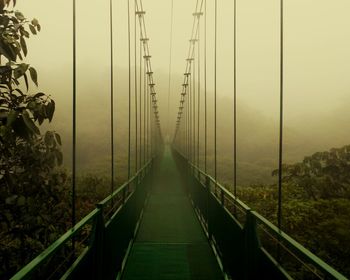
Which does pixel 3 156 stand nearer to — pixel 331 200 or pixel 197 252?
pixel 197 252

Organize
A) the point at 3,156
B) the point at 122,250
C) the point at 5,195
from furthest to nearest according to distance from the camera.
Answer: the point at 122,250
the point at 3,156
the point at 5,195

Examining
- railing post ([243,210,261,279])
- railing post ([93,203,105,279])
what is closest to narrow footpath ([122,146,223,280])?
railing post ([93,203,105,279])

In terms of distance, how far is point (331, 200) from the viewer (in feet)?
19.4

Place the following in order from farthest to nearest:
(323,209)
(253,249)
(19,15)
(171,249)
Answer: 1. (323,209)
2. (171,249)
3. (253,249)
4. (19,15)

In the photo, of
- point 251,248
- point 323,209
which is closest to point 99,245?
point 251,248

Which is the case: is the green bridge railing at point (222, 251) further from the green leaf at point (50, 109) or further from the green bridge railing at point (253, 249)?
the green leaf at point (50, 109)

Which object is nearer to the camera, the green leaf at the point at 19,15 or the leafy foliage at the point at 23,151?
the leafy foliage at the point at 23,151

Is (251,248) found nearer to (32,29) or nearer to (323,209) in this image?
(32,29)

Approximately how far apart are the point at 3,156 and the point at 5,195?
286 millimetres

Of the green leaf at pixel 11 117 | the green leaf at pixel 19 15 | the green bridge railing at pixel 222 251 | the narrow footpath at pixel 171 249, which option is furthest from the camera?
the narrow footpath at pixel 171 249

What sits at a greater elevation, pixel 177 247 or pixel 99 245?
pixel 99 245

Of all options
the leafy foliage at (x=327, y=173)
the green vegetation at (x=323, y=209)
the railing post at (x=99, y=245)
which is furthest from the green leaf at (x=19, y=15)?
the leafy foliage at (x=327, y=173)

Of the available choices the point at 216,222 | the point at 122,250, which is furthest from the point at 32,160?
the point at 216,222

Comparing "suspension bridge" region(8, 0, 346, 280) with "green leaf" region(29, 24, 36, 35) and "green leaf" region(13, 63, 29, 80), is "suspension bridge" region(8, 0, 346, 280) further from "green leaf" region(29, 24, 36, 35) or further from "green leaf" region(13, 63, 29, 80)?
"green leaf" region(13, 63, 29, 80)
